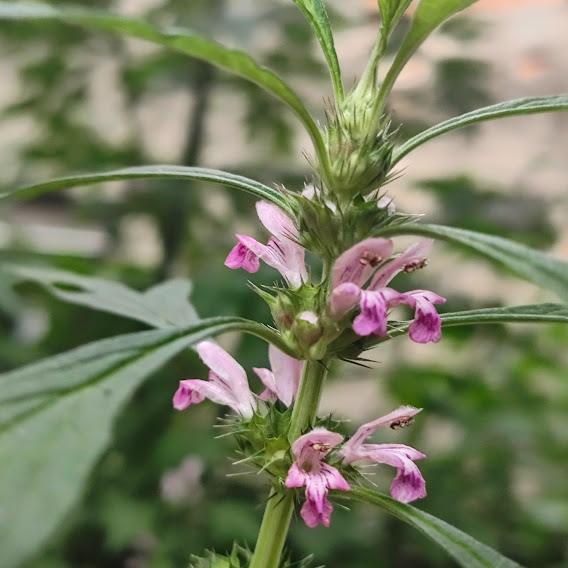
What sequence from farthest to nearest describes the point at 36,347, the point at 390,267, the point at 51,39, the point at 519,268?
1. the point at 51,39
2. the point at 36,347
3. the point at 390,267
4. the point at 519,268

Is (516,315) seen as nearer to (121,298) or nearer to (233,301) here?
(121,298)

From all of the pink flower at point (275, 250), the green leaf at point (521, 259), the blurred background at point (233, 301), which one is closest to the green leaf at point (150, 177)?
the pink flower at point (275, 250)

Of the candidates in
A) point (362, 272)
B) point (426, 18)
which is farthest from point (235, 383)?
point (426, 18)

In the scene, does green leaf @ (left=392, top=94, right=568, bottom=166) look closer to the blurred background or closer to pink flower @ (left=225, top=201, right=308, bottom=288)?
pink flower @ (left=225, top=201, right=308, bottom=288)

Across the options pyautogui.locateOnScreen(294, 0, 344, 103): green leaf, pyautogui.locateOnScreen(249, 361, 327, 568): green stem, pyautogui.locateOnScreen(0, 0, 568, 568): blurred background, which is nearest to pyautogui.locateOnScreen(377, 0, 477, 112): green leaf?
pyautogui.locateOnScreen(294, 0, 344, 103): green leaf

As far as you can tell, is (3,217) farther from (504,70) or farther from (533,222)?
(504,70)

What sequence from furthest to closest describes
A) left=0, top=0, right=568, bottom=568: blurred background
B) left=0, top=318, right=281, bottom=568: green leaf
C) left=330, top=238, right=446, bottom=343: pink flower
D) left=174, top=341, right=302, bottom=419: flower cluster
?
left=0, top=0, right=568, bottom=568: blurred background
left=174, top=341, right=302, bottom=419: flower cluster
left=330, top=238, right=446, bottom=343: pink flower
left=0, top=318, right=281, bottom=568: green leaf

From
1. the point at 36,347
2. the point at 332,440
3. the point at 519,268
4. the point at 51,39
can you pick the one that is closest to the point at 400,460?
the point at 332,440
